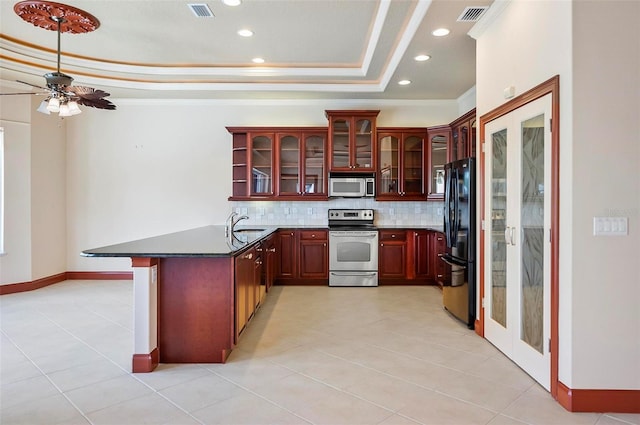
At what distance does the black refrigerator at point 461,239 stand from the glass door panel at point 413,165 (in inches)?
70.5

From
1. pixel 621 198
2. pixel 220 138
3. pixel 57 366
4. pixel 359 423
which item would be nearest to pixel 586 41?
pixel 621 198

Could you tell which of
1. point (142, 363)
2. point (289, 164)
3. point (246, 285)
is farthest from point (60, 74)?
point (289, 164)

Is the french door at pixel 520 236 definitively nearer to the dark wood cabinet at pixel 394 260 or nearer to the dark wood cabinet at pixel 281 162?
the dark wood cabinet at pixel 394 260

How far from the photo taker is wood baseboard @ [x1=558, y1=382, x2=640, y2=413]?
2.33 metres

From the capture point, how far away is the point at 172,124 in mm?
6441

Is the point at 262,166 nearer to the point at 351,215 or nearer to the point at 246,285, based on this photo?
the point at 351,215

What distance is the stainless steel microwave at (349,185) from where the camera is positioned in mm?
6180

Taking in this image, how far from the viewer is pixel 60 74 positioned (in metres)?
3.80

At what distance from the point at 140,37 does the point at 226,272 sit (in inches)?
122

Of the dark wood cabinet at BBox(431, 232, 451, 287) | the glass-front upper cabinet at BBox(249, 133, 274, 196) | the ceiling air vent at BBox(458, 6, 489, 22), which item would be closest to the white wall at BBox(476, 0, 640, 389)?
the ceiling air vent at BBox(458, 6, 489, 22)

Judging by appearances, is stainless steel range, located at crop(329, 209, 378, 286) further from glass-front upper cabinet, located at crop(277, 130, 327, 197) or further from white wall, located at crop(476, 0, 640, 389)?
white wall, located at crop(476, 0, 640, 389)

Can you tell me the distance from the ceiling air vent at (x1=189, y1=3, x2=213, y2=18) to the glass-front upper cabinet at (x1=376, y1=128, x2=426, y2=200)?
10.3 feet

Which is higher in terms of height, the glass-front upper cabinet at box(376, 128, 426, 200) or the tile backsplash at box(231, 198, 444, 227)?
the glass-front upper cabinet at box(376, 128, 426, 200)

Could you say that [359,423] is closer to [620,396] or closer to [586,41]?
[620,396]
